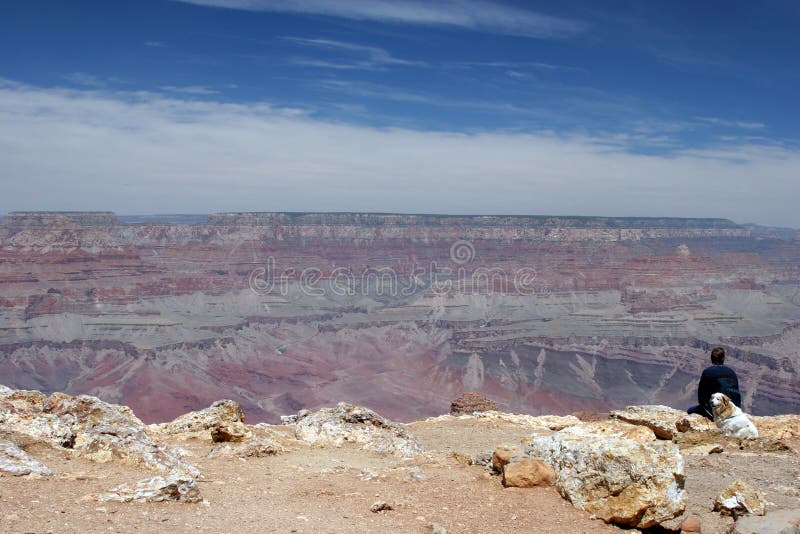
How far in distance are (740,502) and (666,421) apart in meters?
5.36

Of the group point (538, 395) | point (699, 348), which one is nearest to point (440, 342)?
point (538, 395)

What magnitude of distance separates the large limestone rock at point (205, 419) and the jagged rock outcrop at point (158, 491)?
15.3ft

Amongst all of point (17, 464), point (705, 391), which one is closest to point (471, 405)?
point (705, 391)

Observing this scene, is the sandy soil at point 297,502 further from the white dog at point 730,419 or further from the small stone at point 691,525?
the white dog at point 730,419

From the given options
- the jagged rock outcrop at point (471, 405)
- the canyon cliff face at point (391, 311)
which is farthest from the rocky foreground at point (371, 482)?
the canyon cliff face at point (391, 311)

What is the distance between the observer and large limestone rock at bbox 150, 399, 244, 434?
460 inches

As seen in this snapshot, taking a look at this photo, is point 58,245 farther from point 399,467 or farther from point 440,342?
point 399,467

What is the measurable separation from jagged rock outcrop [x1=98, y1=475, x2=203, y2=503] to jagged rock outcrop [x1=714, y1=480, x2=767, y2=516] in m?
5.70

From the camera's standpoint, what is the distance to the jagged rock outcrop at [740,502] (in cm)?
659

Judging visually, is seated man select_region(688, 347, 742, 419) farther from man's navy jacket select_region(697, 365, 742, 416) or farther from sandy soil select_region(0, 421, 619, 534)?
sandy soil select_region(0, 421, 619, 534)

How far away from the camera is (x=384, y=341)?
123812 millimetres

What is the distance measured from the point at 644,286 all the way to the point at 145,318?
101 m

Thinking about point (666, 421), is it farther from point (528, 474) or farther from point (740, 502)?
point (528, 474)

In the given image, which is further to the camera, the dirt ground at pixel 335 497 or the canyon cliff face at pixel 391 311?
the canyon cliff face at pixel 391 311
